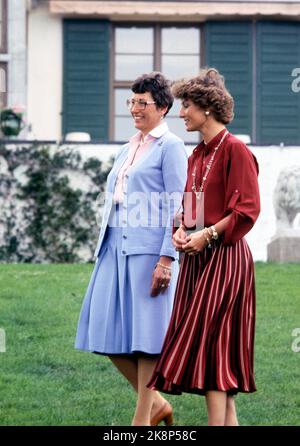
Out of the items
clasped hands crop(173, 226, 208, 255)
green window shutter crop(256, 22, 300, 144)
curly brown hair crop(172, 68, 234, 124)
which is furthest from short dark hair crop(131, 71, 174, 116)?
green window shutter crop(256, 22, 300, 144)

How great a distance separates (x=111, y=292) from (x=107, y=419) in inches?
38.0

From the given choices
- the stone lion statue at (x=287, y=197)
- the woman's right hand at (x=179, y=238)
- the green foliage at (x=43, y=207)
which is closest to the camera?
the woman's right hand at (x=179, y=238)

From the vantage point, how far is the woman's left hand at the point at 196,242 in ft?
19.0

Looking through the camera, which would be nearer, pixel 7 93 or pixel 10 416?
pixel 10 416

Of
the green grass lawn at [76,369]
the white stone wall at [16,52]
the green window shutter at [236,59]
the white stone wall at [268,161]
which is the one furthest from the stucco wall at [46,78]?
the green grass lawn at [76,369]

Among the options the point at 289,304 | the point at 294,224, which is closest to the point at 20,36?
the point at 294,224

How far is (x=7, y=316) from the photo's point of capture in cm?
998

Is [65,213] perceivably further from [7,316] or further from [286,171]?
[7,316]

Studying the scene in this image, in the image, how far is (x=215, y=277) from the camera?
19.0ft

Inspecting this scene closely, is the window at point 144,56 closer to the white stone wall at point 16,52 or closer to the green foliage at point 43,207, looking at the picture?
the white stone wall at point 16,52

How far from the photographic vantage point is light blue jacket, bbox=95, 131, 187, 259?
6441 millimetres

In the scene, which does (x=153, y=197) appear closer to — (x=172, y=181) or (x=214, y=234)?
(x=172, y=181)

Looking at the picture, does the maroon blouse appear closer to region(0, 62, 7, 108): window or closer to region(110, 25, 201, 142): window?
region(0, 62, 7, 108): window

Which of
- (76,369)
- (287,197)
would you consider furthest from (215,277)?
(287,197)
